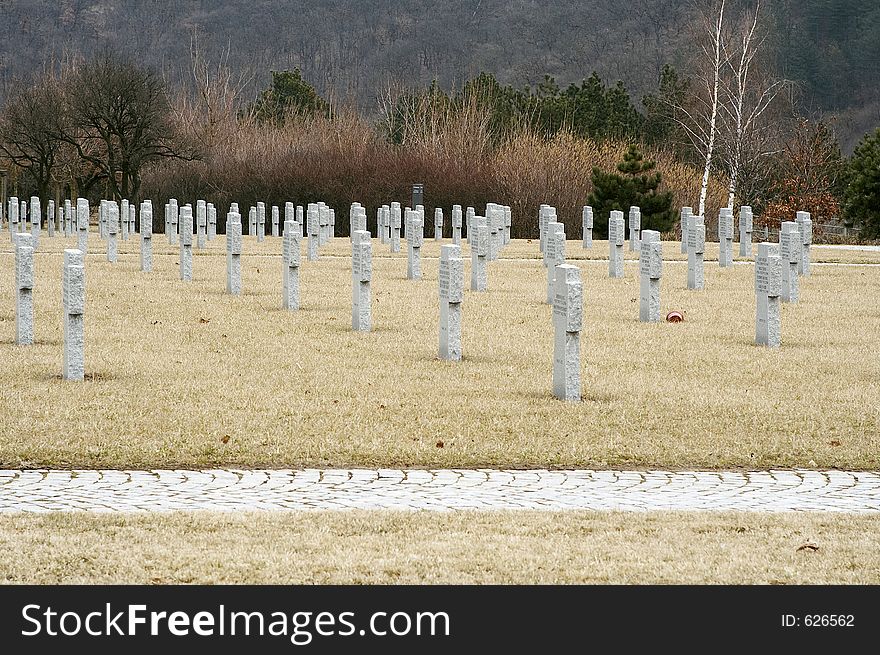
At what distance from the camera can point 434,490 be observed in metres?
8.43

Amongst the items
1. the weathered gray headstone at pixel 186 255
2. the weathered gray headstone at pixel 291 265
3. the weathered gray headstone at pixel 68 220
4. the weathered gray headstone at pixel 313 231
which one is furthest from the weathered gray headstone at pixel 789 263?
the weathered gray headstone at pixel 68 220

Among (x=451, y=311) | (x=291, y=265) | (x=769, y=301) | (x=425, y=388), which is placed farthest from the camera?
(x=291, y=265)

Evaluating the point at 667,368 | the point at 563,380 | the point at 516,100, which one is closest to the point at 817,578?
the point at 563,380

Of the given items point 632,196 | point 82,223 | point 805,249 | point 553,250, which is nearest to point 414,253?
point 553,250

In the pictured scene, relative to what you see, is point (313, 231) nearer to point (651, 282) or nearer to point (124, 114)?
point (651, 282)

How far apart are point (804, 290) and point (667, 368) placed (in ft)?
36.6

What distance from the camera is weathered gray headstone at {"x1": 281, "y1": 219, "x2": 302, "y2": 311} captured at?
19.1m

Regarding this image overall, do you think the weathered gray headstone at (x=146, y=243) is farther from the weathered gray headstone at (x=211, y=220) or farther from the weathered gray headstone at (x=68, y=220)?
the weathered gray headstone at (x=68, y=220)

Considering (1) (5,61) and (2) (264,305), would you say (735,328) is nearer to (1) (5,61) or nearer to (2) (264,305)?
(2) (264,305)

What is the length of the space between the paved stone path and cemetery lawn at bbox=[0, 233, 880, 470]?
1.04 feet

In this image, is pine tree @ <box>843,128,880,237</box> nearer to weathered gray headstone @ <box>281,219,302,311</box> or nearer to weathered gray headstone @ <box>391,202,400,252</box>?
weathered gray headstone @ <box>391,202,400,252</box>

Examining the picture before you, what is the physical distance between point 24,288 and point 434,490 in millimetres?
7641

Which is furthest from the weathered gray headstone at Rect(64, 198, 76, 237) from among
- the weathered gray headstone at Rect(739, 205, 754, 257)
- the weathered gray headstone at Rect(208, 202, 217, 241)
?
the weathered gray headstone at Rect(739, 205, 754, 257)

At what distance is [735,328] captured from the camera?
1764 cm
